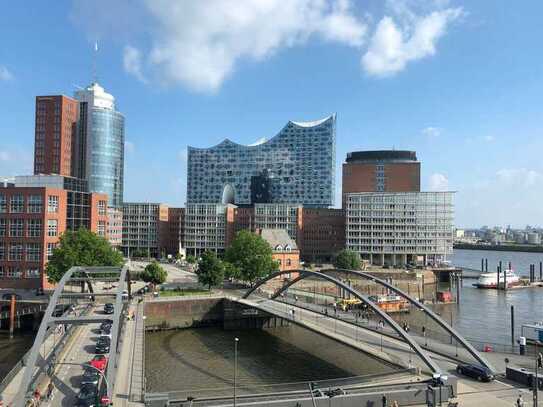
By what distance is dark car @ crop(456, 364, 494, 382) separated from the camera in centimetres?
3641

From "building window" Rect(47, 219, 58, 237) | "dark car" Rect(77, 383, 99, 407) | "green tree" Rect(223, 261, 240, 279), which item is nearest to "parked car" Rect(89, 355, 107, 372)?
"dark car" Rect(77, 383, 99, 407)

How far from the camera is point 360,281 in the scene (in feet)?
376

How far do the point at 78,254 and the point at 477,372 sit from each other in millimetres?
59970

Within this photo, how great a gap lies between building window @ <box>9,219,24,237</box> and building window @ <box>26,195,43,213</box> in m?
2.52

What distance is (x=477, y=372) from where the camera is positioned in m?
36.8

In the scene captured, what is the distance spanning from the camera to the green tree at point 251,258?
94.4m

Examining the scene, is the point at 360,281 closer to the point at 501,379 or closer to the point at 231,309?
the point at 231,309

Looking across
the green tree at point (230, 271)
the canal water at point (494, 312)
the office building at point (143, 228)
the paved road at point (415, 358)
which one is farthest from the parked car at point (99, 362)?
the office building at point (143, 228)

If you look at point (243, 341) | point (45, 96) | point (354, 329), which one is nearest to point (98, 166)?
point (45, 96)

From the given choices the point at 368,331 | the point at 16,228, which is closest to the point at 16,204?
the point at 16,228

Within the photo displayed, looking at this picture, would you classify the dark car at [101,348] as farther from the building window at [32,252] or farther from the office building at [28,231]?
the building window at [32,252]

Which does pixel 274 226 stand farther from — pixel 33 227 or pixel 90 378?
pixel 90 378

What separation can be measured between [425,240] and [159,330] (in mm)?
104225

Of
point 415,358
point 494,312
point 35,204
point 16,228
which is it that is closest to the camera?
point 415,358
